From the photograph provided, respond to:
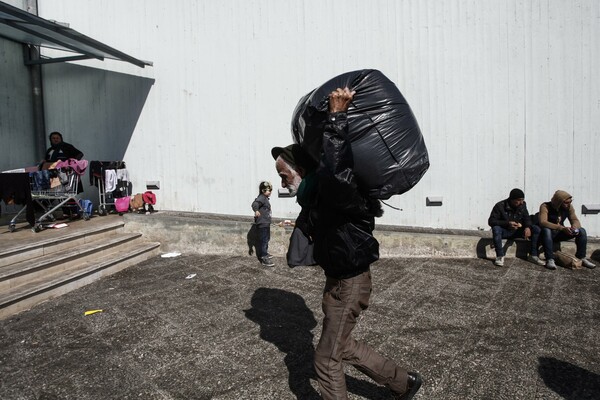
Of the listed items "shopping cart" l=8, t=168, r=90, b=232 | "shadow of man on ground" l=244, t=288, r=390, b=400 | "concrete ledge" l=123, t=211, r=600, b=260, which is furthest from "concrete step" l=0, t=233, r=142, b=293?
"shadow of man on ground" l=244, t=288, r=390, b=400

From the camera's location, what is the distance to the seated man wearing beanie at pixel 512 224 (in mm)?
5695

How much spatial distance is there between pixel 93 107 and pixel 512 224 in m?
8.01

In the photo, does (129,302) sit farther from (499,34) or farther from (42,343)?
(499,34)

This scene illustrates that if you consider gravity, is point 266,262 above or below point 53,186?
below

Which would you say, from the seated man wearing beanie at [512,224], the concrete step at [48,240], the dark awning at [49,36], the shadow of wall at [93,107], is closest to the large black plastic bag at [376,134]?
the seated man wearing beanie at [512,224]

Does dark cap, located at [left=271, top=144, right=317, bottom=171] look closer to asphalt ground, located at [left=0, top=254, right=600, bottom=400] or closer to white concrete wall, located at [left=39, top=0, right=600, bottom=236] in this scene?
asphalt ground, located at [left=0, top=254, right=600, bottom=400]

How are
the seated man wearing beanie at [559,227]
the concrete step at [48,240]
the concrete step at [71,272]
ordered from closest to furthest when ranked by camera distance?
the concrete step at [71,272] < the concrete step at [48,240] < the seated man wearing beanie at [559,227]

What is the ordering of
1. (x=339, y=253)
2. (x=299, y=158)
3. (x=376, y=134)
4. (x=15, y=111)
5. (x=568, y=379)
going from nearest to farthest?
(x=376, y=134) < (x=339, y=253) < (x=299, y=158) < (x=568, y=379) < (x=15, y=111)

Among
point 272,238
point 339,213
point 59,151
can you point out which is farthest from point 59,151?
point 339,213

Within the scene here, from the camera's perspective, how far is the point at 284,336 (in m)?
3.52

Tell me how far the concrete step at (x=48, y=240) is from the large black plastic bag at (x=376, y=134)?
449 cm

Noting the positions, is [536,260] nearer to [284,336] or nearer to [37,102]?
[284,336]

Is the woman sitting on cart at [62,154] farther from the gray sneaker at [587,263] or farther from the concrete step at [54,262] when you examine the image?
the gray sneaker at [587,263]

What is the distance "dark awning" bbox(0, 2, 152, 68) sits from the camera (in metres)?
5.47
